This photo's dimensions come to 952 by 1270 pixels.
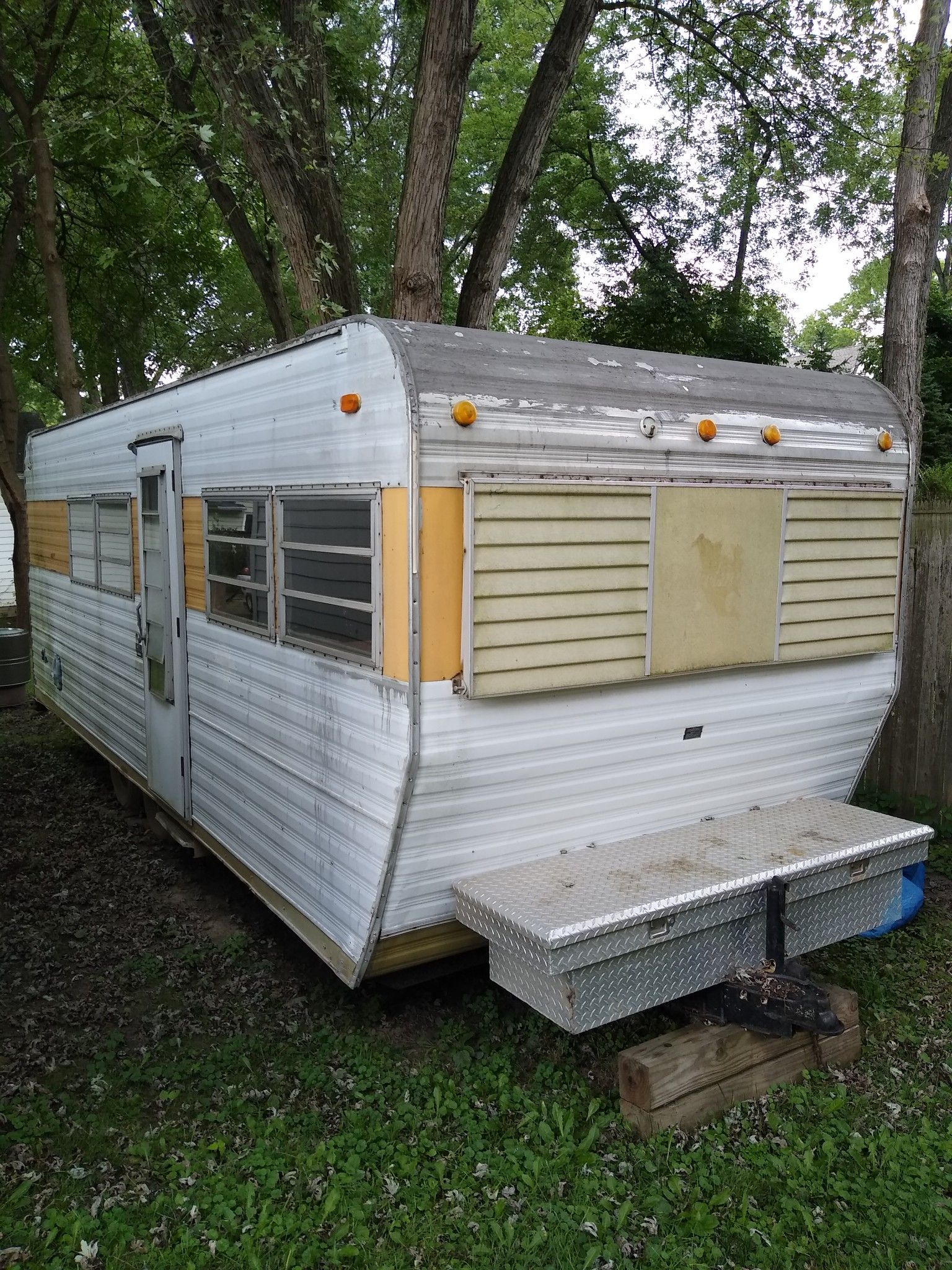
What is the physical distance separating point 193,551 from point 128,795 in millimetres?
2745

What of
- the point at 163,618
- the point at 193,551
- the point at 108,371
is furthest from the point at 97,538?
the point at 108,371

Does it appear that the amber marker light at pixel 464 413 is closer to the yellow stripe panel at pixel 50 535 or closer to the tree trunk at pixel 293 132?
the tree trunk at pixel 293 132

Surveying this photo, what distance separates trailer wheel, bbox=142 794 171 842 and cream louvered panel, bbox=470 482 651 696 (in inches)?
144

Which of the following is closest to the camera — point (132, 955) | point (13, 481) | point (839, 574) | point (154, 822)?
point (839, 574)

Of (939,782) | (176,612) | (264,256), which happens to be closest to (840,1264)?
(939,782)

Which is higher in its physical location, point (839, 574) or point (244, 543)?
point (244, 543)

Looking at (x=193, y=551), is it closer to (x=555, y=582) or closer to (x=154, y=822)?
(x=154, y=822)

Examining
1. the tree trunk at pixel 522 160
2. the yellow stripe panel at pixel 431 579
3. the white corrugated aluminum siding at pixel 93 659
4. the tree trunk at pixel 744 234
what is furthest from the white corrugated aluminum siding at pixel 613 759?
the tree trunk at pixel 744 234

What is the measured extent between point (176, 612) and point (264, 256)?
6.55 m

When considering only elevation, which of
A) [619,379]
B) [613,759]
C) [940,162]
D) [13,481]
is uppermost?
[940,162]

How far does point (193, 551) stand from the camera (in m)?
5.46

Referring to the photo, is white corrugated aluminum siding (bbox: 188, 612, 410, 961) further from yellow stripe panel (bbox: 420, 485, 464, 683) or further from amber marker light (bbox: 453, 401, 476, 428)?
amber marker light (bbox: 453, 401, 476, 428)

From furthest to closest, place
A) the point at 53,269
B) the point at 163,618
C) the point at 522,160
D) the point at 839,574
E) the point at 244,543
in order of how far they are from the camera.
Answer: the point at 53,269 → the point at 522,160 → the point at 163,618 → the point at 244,543 → the point at 839,574

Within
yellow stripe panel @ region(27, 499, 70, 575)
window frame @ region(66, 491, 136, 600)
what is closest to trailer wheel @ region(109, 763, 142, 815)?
window frame @ region(66, 491, 136, 600)
